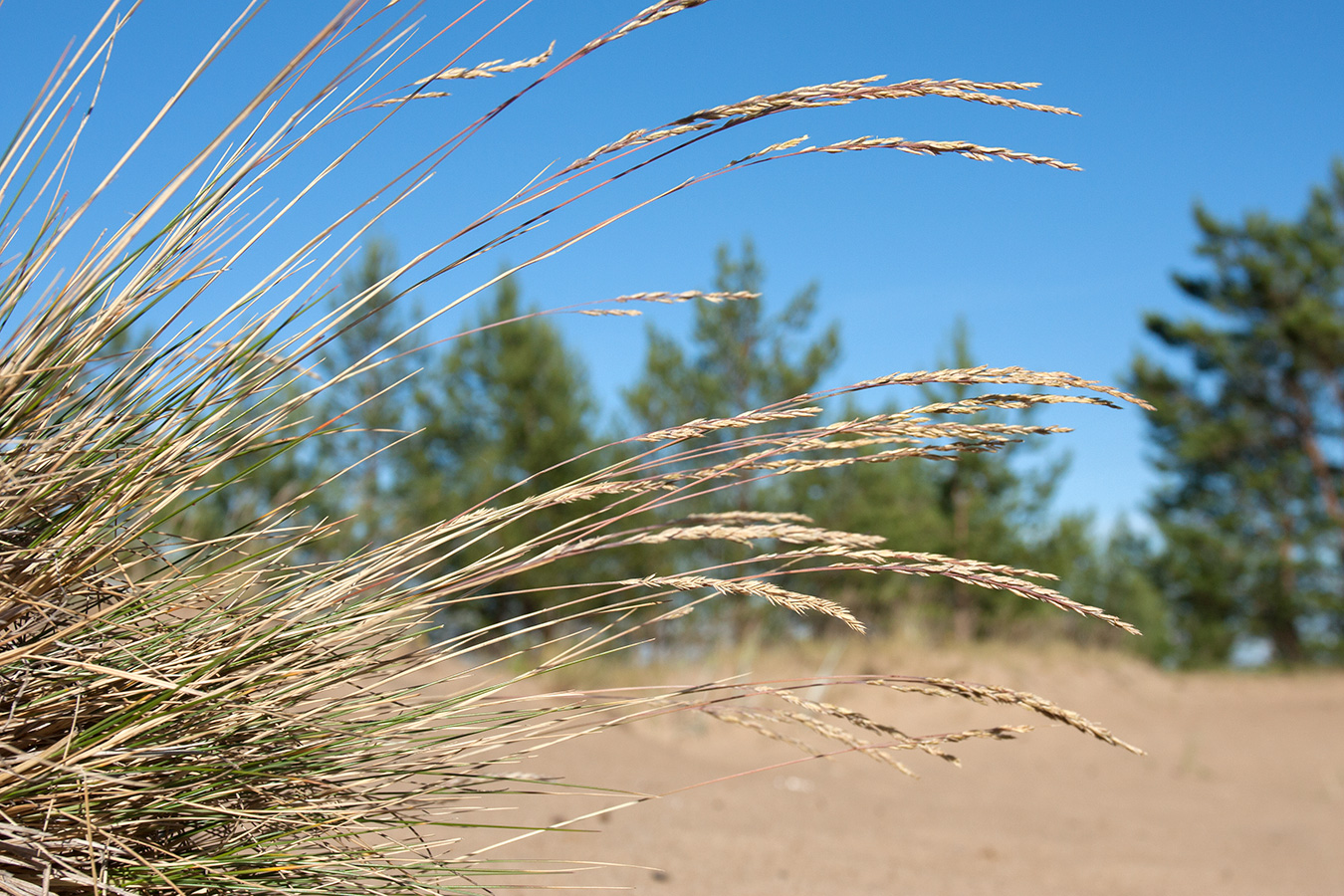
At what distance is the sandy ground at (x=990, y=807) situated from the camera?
3266 mm

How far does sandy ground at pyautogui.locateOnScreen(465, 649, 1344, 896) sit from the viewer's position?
10.7ft

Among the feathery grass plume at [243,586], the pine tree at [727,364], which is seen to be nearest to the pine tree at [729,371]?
the pine tree at [727,364]

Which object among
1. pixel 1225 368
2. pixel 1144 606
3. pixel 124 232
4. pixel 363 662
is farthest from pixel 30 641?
pixel 1144 606

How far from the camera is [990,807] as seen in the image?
5.55m

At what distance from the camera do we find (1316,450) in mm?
17016

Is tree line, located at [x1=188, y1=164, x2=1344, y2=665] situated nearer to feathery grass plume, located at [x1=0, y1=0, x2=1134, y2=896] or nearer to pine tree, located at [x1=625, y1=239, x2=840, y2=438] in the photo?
pine tree, located at [x1=625, y1=239, x2=840, y2=438]

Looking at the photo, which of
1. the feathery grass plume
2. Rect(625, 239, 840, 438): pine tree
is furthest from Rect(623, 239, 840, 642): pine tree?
the feathery grass plume

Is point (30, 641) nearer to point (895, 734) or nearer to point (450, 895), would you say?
point (450, 895)

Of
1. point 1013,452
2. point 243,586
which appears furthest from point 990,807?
point 1013,452

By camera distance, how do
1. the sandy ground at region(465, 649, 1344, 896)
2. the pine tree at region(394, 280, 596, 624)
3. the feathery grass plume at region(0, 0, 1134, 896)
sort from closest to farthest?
the feathery grass plume at region(0, 0, 1134, 896) → the sandy ground at region(465, 649, 1344, 896) → the pine tree at region(394, 280, 596, 624)

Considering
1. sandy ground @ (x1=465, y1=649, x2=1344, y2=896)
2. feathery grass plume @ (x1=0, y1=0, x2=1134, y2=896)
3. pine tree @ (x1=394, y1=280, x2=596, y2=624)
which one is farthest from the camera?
pine tree @ (x1=394, y1=280, x2=596, y2=624)

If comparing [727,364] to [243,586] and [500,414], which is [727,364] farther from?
[243,586]

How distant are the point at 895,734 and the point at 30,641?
3.97 feet

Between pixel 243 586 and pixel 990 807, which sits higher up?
pixel 243 586
